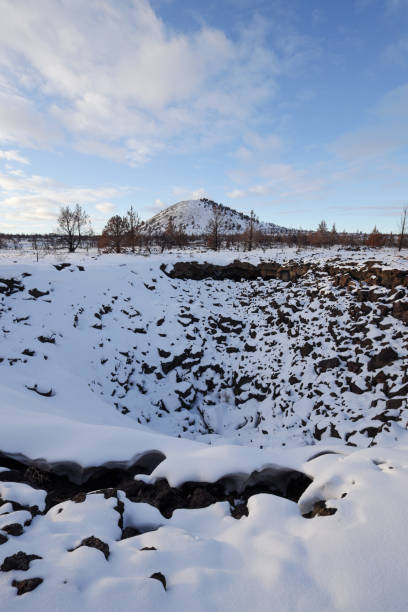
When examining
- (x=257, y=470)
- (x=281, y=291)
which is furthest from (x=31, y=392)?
(x=281, y=291)

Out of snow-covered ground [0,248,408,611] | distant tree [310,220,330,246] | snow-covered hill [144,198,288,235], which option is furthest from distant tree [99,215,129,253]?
snow-covered hill [144,198,288,235]

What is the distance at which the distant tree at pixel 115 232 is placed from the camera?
34375mm

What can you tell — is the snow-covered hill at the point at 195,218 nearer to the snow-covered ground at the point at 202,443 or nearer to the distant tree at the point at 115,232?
the distant tree at the point at 115,232

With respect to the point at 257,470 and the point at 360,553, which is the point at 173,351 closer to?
the point at 257,470

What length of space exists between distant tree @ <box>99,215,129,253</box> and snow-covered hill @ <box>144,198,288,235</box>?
75.6 metres

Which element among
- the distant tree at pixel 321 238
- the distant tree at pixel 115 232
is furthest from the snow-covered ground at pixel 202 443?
the distant tree at pixel 321 238

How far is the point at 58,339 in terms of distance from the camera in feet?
35.5

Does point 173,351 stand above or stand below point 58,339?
below

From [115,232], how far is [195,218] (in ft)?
312

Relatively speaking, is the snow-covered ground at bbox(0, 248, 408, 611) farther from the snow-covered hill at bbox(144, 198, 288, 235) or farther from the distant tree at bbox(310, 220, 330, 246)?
the snow-covered hill at bbox(144, 198, 288, 235)

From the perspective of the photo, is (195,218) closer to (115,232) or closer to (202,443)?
(115,232)

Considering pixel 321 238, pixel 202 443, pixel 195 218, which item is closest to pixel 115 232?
pixel 202 443

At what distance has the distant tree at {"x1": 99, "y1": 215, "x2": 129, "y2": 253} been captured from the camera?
113 ft

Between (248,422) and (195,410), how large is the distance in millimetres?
2188
